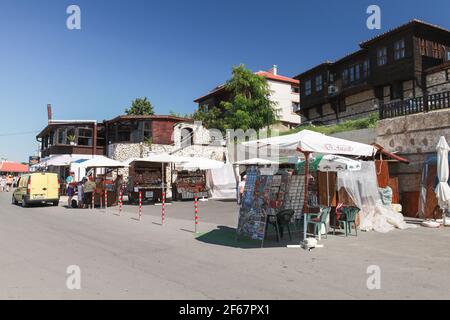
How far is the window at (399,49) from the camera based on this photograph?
88.1ft

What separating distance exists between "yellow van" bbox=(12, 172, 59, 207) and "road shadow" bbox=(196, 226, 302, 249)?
14.0m

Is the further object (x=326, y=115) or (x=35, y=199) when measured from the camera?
(x=326, y=115)

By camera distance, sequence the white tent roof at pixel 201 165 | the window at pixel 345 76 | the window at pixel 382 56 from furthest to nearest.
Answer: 1. the window at pixel 345 76
2. the window at pixel 382 56
3. the white tent roof at pixel 201 165

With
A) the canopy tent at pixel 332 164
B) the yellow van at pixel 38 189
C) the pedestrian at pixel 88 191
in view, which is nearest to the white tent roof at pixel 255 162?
the pedestrian at pixel 88 191

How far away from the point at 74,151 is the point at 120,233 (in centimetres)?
2589

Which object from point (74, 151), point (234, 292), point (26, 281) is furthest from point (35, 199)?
point (234, 292)

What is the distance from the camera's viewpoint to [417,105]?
14.8 meters

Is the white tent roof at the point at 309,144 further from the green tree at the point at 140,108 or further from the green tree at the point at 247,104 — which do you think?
the green tree at the point at 140,108

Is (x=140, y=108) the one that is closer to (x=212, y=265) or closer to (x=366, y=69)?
(x=366, y=69)

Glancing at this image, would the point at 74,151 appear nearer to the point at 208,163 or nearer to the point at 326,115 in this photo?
the point at 208,163

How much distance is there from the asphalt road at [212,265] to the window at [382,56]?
70.0 ft

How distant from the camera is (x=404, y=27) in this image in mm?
26312

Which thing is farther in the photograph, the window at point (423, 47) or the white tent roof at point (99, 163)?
the window at point (423, 47)

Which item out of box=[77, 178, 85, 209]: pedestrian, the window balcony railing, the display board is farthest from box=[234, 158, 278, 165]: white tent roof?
the display board
